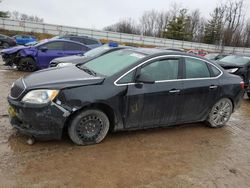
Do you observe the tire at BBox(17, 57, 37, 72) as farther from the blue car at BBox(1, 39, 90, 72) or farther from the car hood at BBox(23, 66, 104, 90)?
the car hood at BBox(23, 66, 104, 90)

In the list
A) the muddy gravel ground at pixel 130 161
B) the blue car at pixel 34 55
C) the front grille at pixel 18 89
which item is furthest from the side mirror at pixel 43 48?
the front grille at pixel 18 89

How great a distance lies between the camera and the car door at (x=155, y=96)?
14.2ft

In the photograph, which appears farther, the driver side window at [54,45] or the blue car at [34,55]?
the driver side window at [54,45]

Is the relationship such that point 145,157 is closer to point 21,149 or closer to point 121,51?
point 21,149

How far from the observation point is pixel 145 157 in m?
3.98

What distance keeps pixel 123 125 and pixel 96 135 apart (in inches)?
19.4

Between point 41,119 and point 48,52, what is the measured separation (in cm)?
757

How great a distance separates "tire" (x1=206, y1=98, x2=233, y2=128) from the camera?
549 cm

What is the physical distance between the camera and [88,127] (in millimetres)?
4094

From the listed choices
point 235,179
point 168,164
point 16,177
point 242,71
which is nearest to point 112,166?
point 168,164

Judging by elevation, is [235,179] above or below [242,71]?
below

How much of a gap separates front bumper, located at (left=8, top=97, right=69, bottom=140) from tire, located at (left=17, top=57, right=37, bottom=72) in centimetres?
713

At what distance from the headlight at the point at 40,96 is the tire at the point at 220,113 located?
3.38 m

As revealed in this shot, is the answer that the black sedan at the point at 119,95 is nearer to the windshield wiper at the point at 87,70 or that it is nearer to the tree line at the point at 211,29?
the windshield wiper at the point at 87,70
